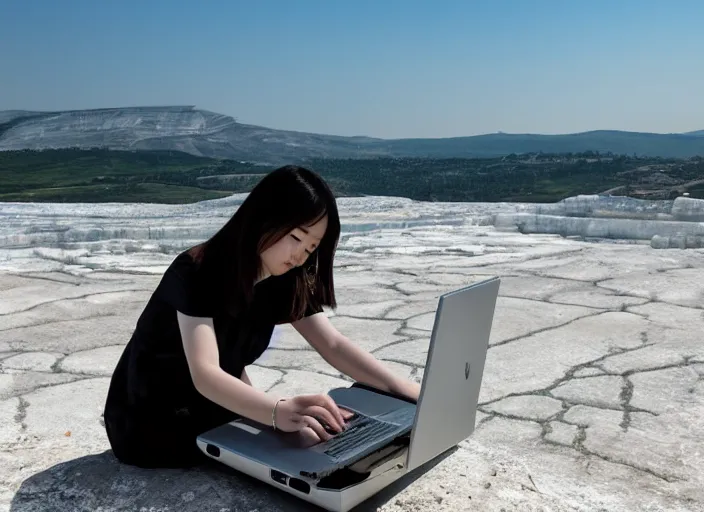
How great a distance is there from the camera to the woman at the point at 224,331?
1.39m

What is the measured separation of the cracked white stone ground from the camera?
1.43 meters

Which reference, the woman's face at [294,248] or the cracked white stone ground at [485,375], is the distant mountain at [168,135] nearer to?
the cracked white stone ground at [485,375]

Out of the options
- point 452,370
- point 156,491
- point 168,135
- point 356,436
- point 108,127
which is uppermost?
point 108,127

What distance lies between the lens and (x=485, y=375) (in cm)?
274

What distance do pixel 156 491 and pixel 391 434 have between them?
42 centimetres

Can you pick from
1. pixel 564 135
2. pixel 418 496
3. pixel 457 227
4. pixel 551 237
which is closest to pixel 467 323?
pixel 418 496

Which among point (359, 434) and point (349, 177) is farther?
point (349, 177)

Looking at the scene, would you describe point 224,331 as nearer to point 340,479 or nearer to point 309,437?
point 309,437

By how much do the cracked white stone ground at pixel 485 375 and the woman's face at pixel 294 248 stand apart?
0.38 m

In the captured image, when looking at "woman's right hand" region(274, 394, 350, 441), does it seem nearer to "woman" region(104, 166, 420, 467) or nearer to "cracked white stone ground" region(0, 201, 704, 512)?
"woman" region(104, 166, 420, 467)

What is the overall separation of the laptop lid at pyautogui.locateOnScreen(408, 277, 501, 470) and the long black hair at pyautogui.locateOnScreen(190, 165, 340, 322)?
31 cm

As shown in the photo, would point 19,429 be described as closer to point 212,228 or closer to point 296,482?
point 296,482

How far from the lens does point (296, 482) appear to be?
1.25 m

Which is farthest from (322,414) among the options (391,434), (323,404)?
(391,434)
